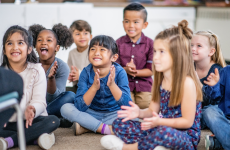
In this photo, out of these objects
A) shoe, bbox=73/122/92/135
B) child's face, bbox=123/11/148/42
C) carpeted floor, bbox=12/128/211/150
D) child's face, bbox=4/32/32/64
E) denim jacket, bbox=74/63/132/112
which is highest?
child's face, bbox=123/11/148/42

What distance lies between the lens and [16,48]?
55.9 inches

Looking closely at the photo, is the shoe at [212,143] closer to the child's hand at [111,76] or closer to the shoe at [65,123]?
the child's hand at [111,76]

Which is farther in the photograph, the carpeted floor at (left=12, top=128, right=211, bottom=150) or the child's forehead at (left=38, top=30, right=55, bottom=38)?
the child's forehead at (left=38, top=30, right=55, bottom=38)

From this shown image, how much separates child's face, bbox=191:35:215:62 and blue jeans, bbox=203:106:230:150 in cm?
33

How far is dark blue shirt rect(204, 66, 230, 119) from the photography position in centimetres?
139

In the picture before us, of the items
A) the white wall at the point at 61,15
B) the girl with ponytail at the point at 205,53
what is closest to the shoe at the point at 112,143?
the girl with ponytail at the point at 205,53

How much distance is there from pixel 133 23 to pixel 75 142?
948mm

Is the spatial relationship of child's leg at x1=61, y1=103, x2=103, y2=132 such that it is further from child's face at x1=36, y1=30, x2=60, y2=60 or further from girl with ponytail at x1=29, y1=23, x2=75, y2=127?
child's face at x1=36, y1=30, x2=60, y2=60

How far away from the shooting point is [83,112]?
153cm

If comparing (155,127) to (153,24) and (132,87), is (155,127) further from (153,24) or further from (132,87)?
(153,24)

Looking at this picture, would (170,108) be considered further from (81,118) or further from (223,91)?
(81,118)

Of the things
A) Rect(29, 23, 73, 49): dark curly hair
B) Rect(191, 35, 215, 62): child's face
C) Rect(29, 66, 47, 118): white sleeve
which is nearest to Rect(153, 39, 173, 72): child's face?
Rect(191, 35, 215, 62): child's face

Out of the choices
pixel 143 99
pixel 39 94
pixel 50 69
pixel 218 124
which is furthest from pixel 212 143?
pixel 50 69

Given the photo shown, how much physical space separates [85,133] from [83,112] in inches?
4.6
